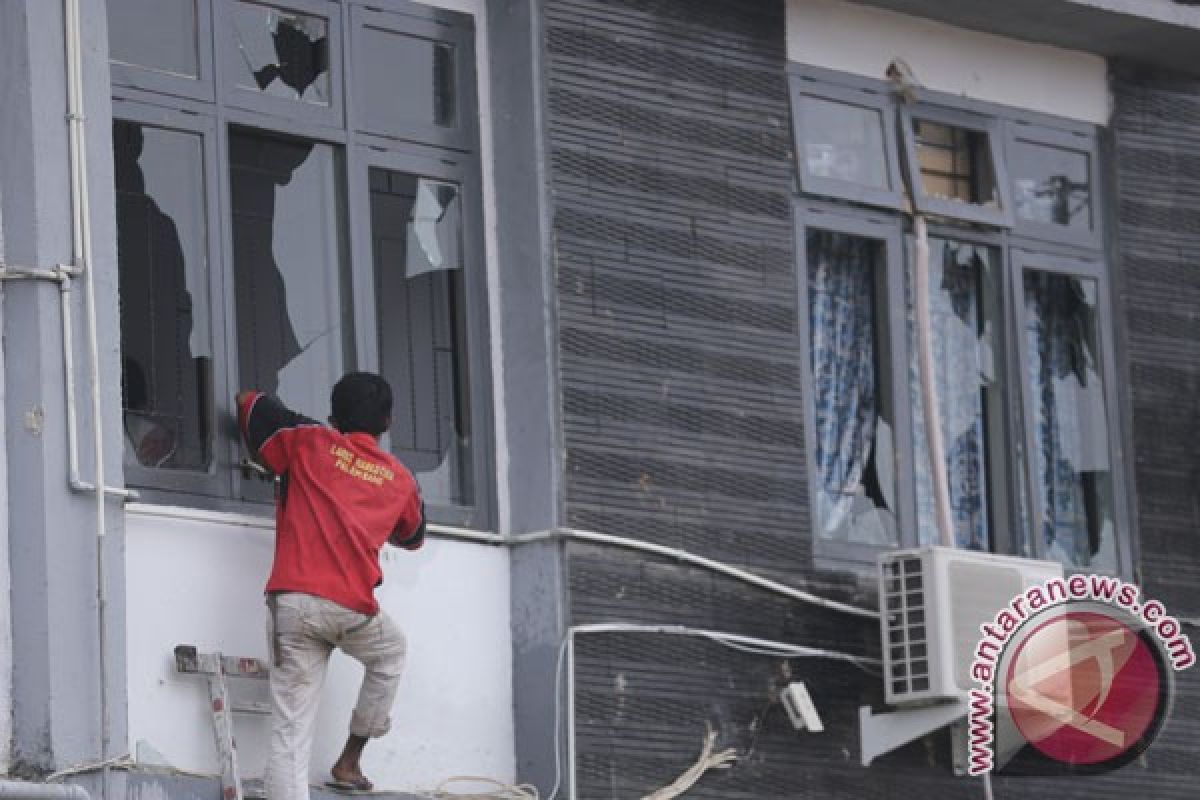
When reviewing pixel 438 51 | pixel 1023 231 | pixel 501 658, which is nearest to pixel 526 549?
pixel 501 658

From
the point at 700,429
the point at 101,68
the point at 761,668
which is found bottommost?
the point at 761,668

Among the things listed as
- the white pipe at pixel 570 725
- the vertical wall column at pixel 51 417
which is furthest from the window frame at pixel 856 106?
the vertical wall column at pixel 51 417

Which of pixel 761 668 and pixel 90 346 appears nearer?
pixel 90 346

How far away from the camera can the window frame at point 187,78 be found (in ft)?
40.0

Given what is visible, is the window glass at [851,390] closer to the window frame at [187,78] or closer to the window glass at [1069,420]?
the window glass at [1069,420]

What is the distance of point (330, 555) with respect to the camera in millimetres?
11742

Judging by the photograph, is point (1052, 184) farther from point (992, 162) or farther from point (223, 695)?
point (223, 695)

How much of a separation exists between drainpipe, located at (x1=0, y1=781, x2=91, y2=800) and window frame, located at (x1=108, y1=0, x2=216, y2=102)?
8.32ft

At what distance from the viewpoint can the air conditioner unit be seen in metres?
13.1

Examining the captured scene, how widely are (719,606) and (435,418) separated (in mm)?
1257

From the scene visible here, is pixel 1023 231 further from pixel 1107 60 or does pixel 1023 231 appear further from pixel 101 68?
pixel 101 68

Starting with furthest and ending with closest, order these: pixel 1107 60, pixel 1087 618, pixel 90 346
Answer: pixel 1107 60
pixel 1087 618
pixel 90 346

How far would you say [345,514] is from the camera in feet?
38.6

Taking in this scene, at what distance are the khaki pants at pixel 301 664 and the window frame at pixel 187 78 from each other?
6.01 ft
